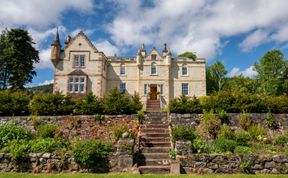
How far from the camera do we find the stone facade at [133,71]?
31.7m

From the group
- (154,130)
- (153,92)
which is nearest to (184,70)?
(153,92)

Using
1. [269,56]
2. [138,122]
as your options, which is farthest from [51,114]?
[269,56]

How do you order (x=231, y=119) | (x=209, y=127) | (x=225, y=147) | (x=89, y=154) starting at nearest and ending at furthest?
(x=89, y=154) < (x=225, y=147) < (x=209, y=127) < (x=231, y=119)

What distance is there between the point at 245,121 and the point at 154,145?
647 cm

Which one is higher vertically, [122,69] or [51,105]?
[122,69]

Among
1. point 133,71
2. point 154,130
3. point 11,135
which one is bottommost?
point 11,135

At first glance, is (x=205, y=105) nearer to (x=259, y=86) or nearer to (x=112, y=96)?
(x=112, y=96)

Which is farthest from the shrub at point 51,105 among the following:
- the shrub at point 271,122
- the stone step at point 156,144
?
the shrub at point 271,122

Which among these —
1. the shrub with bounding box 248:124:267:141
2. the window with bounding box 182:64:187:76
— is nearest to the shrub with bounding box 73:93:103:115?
the shrub with bounding box 248:124:267:141

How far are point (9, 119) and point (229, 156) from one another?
13842 mm

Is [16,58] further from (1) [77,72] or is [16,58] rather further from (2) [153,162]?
(2) [153,162]

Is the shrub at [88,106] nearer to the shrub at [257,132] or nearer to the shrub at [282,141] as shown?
the shrub at [257,132]

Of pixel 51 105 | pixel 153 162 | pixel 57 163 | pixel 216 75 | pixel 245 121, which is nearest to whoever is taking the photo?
pixel 57 163

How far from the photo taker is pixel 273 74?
4088 cm
